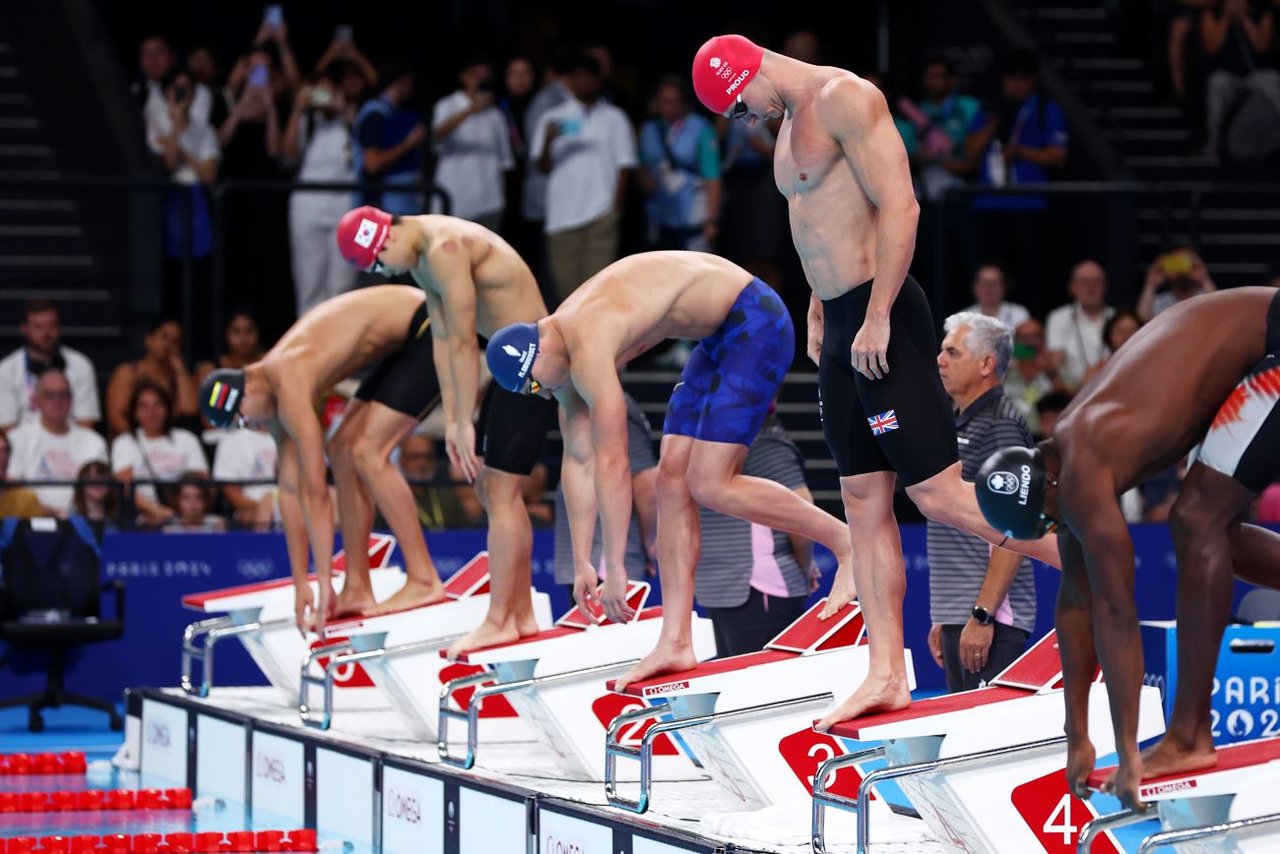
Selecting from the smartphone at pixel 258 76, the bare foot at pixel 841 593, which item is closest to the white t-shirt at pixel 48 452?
the smartphone at pixel 258 76

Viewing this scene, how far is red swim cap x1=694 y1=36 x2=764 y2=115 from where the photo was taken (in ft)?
17.0

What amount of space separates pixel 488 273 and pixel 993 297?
15.4 ft

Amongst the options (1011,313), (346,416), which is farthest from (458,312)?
(1011,313)

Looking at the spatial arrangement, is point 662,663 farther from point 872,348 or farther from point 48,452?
point 48,452

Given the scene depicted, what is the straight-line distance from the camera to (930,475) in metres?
5.01

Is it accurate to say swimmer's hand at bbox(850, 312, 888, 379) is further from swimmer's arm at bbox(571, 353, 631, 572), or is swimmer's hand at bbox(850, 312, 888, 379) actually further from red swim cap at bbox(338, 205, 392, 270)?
red swim cap at bbox(338, 205, 392, 270)

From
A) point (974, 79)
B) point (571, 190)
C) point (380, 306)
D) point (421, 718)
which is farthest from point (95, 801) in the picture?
point (974, 79)

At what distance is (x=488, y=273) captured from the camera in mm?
7449

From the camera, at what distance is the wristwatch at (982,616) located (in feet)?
19.2

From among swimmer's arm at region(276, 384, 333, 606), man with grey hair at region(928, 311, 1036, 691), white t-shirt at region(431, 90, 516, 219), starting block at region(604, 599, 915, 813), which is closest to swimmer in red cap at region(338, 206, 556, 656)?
swimmer's arm at region(276, 384, 333, 606)

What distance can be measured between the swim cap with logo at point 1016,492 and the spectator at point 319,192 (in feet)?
26.2

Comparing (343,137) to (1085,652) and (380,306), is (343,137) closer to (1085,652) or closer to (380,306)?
(380,306)

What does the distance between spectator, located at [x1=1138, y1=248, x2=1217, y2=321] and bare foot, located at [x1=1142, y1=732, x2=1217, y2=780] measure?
24.6 ft

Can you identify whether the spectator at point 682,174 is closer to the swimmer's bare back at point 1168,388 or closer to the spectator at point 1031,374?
the spectator at point 1031,374
